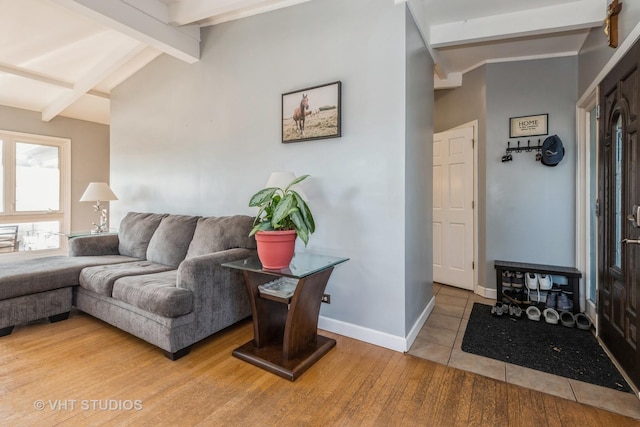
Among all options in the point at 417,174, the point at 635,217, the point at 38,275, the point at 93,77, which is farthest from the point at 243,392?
the point at 93,77

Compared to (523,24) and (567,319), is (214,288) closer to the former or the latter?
(567,319)

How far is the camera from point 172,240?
2.96m

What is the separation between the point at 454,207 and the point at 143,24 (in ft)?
12.2

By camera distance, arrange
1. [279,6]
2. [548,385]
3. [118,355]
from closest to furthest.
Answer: [548,385]
[118,355]
[279,6]

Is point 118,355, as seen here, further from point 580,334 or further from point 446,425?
point 580,334

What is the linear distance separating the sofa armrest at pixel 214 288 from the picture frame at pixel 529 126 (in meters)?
2.91

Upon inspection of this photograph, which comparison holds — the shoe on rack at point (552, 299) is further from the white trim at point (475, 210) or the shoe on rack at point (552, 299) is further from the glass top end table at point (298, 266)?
the glass top end table at point (298, 266)

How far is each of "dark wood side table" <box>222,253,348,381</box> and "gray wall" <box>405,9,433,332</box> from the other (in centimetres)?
60

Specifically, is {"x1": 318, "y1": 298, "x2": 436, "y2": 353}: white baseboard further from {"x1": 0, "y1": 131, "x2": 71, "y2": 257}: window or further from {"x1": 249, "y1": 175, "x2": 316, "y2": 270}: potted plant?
{"x1": 0, "y1": 131, "x2": 71, "y2": 257}: window

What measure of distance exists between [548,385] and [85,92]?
18.0ft

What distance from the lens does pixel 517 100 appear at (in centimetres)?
323

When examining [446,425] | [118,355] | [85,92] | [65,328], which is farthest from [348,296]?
[85,92]

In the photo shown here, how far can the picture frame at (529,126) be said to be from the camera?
3.12 metres

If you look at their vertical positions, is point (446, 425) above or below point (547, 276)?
below
